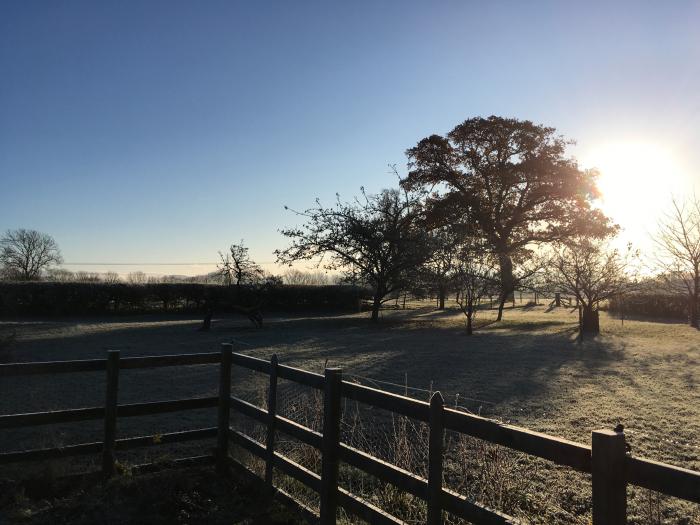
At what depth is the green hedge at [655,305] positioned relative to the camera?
110ft

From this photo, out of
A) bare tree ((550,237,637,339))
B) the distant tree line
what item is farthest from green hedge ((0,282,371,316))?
bare tree ((550,237,637,339))

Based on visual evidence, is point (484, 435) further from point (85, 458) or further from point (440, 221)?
point (440, 221)

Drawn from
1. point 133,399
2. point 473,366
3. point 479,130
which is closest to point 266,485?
point 133,399

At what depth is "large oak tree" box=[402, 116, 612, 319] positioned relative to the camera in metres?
31.8

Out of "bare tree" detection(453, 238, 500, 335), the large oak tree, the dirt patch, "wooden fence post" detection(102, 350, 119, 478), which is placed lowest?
the dirt patch

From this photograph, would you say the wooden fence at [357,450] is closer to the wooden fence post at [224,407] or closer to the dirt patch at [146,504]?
the wooden fence post at [224,407]

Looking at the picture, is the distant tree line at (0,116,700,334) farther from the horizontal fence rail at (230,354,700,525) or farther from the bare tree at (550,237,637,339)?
the horizontal fence rail at (230,354,700,525)

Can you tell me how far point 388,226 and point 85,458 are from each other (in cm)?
2143

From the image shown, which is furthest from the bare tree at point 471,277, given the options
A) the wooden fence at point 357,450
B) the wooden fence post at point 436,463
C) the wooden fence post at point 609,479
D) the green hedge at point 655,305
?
the wooden fence post at point 609,479

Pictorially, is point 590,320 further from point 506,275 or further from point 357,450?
point 357,450

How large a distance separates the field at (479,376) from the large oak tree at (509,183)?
9901 mm

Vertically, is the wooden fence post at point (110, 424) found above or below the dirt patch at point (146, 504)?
above

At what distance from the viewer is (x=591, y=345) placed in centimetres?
1766

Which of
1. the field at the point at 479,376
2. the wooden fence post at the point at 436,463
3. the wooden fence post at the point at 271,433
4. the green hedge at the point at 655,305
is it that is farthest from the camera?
the green hedge at the point at 655,305
